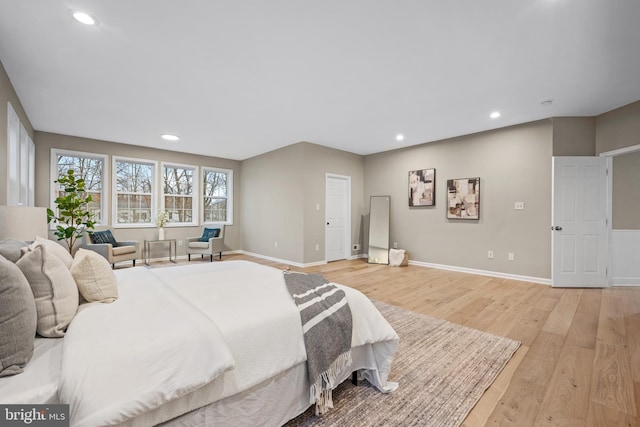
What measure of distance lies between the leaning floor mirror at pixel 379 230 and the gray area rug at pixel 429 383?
333 cm

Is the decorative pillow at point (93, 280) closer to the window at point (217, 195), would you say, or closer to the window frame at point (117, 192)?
the window frame at point (117, 192)

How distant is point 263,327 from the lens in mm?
1288

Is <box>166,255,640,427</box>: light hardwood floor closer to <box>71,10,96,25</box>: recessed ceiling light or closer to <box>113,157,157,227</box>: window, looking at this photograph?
<box>71,10,96,25</box>: recessed ceiling light

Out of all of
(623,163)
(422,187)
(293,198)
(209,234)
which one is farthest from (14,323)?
(623,163)

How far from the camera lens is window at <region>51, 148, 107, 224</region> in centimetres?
509

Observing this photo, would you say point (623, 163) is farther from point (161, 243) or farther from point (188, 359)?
point (161, 243)

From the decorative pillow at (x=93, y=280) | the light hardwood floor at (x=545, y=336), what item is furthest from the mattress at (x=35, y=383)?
the light hardwood floor at (x=545, y=336)

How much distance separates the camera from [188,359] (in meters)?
1.04

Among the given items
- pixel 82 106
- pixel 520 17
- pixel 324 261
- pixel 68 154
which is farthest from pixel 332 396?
pixel 68 154

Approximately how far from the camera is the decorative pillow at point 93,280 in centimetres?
143

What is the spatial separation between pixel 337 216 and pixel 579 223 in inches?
162

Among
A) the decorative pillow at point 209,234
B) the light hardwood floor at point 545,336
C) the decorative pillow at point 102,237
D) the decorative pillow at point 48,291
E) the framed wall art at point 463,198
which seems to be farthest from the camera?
the decorative pillow at point 209,234

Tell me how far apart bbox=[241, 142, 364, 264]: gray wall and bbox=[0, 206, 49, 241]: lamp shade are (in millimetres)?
3771

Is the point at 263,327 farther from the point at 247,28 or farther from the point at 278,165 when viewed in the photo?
the point at 278,165
